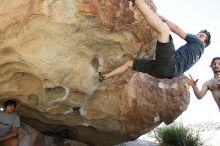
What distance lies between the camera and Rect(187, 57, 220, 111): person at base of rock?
648 centimetres

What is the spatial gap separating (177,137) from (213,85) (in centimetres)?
389

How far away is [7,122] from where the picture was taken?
7.00 metres

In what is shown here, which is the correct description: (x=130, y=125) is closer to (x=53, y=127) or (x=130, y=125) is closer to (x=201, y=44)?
(x=53, y=127)

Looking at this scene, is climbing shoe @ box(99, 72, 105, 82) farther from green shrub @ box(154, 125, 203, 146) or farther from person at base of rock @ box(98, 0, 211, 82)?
green shrub @ box(154, 125, 203, 146)

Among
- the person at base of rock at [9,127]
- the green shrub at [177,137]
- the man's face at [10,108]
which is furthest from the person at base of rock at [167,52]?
the green shrub at [177,137]

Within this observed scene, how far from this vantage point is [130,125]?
8.01 m

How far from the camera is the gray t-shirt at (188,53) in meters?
5.25

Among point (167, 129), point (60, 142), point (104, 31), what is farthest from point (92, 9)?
point (167, 129)

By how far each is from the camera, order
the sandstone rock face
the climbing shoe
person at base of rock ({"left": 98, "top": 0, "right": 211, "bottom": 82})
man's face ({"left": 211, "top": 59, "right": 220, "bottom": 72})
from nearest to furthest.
A: person at base of rock ({"left": 98, "top": 0, "right": 211, "bottom": 82}), the sandstone rock face, the climbing shoe, man's face ({"left": 211, "top": 59, "right": 220, "bottom": 72})

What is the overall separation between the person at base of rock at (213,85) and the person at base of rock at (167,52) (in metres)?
0.62

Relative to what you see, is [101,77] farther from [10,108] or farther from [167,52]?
[10,108]

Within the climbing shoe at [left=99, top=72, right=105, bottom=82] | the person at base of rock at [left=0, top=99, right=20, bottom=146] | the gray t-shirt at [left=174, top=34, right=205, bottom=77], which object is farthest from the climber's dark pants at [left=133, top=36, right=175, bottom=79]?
the person at base of rock at [left=0, top=99, right=20, bottom=146]

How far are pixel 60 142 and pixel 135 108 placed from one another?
6.94ft

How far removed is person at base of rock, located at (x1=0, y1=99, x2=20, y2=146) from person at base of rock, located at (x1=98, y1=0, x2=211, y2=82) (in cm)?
216
